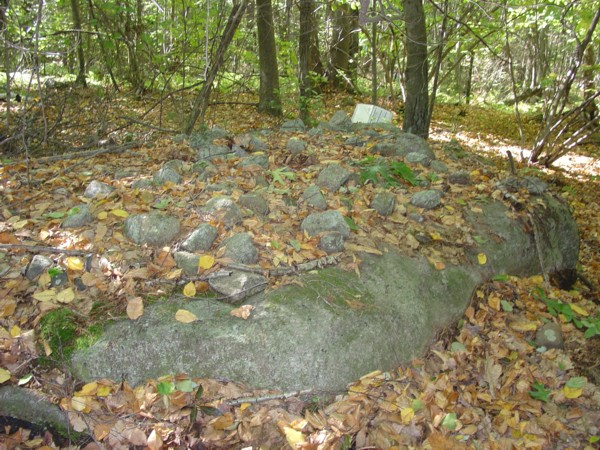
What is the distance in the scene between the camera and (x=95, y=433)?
7.32 feet

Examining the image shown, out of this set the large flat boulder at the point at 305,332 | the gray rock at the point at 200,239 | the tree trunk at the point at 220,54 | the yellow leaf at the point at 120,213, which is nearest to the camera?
the large flat boulder at the point at 305,332

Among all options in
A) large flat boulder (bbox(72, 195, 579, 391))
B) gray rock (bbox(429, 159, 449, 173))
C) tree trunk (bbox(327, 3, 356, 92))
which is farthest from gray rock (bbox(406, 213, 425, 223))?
tree trunk (bbox(327, 3, 356, 92))

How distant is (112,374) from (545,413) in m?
2.80

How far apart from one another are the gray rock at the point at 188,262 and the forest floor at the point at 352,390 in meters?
0.23

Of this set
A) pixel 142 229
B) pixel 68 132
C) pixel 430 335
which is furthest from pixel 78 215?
pixel 68 132

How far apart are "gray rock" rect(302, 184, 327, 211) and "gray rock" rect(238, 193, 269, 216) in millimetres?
408

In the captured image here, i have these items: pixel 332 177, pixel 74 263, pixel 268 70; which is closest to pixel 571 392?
pixel 332 177

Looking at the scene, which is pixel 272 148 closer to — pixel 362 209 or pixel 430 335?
pixel 362 209

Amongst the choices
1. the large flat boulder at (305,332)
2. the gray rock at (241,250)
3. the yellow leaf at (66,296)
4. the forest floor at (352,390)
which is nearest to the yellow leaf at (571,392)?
the forest floor at (352,390)

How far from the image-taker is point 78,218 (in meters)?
3.24

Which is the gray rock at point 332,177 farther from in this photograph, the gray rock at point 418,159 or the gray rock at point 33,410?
the gray rock at point 33,410

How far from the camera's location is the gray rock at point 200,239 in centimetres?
304

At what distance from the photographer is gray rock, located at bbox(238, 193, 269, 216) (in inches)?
140

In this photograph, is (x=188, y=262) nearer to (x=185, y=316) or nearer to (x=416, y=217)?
(x=185, y=316)
